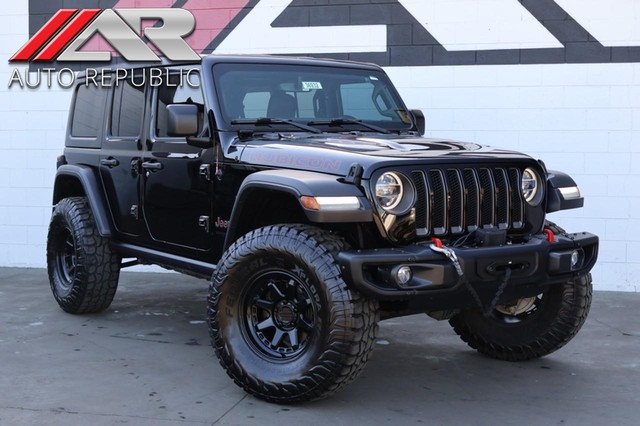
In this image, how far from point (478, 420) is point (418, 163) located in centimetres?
133

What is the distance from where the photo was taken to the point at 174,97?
5746mm

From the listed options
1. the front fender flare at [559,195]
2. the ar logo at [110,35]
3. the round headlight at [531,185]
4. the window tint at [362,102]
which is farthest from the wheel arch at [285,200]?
the ar logo at [110,35]

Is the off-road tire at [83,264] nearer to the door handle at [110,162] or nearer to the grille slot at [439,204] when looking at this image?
the door handle at [110,162]

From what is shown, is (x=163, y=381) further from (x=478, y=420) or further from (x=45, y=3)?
(x=45, y=3)

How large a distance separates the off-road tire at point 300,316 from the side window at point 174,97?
4.02 feet

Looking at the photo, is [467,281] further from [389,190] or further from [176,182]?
[176,182]

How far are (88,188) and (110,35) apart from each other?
11.4 feet

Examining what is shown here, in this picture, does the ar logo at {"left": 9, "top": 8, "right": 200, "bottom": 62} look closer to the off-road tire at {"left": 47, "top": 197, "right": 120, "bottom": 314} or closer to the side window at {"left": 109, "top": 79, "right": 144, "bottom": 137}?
the side window at {"left": 109, "top": 79, "right": 144, "bottom": 137}

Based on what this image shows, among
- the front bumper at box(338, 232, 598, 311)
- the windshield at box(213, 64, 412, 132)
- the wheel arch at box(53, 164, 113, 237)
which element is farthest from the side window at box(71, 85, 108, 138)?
the front bumper at box(338, 232, 598, 311)

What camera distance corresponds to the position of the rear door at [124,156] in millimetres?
6078

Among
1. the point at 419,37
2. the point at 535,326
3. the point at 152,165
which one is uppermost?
the point at 419,37

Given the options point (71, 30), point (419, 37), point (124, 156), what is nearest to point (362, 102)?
point (124, 156)

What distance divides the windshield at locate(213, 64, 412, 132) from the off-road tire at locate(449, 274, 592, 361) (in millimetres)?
1433

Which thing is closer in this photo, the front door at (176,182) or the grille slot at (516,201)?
the grille slot at (516,201)
